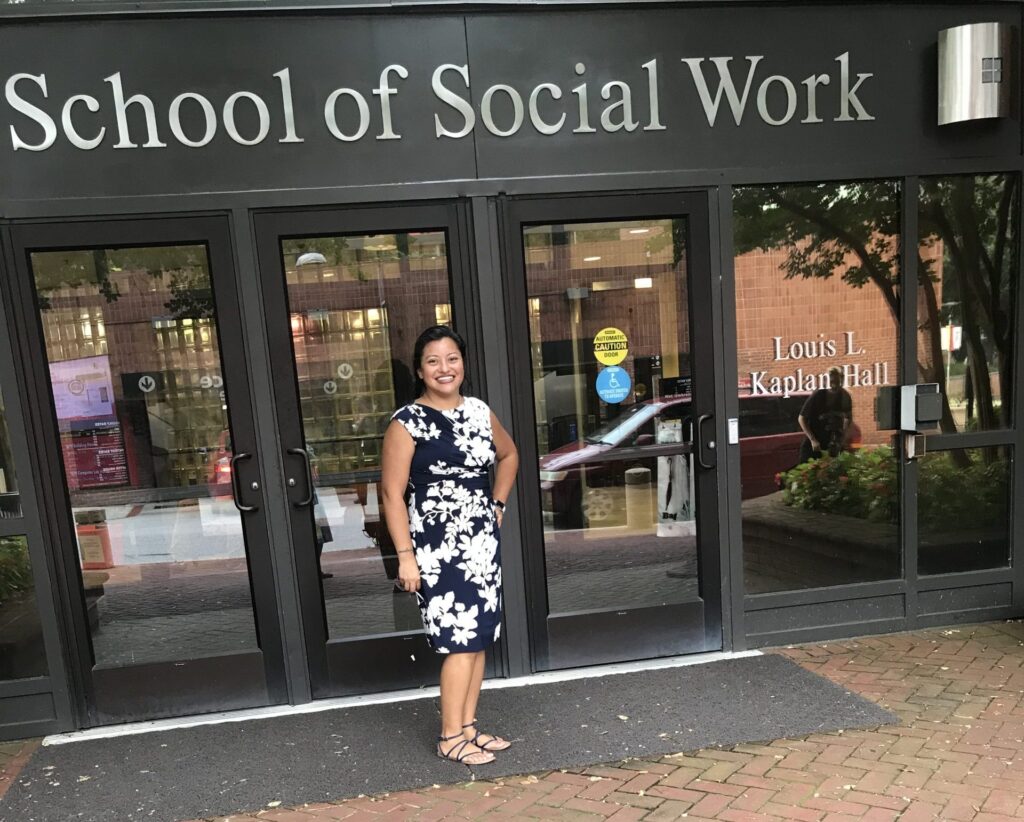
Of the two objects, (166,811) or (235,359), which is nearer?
(166,811)

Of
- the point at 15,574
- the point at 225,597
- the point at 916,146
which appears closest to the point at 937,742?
the point at 916,146

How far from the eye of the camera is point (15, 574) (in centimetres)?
343

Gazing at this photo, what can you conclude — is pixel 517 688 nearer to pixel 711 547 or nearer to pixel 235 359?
pixel 711 547

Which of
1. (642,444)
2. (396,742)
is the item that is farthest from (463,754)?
(642,444)

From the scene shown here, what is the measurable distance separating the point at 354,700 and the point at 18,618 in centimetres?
168

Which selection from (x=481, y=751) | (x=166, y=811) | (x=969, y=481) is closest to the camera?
(x=166, y=811)

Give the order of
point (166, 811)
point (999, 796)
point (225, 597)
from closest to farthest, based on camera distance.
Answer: point (999, 796) < point (166, 811) < point (225, 597)

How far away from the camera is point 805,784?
8.74 ft

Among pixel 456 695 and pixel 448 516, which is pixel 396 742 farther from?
pixel 448 516

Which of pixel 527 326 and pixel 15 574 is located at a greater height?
pixel 527 326

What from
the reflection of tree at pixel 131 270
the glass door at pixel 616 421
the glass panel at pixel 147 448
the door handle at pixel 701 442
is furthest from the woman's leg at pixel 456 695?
the reflection of tree at pixel 131 270

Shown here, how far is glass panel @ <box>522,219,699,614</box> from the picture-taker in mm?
3682

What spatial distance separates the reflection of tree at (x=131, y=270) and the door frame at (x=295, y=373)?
1.05 ft

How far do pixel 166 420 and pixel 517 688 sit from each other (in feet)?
7.28
